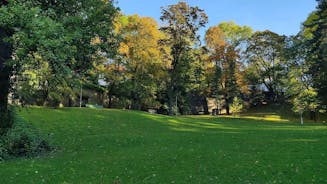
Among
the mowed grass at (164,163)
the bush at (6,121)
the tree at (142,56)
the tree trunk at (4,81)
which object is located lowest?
the mowed grass at (164,163)

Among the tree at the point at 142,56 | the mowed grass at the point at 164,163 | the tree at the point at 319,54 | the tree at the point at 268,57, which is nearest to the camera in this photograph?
the mowed grass at the point at 164,163

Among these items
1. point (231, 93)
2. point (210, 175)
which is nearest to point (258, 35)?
point (231, 93)

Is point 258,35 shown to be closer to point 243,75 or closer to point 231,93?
point 243,75

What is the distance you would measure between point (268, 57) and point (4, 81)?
53.6m

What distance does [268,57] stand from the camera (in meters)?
61.6

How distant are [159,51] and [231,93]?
16.8 metres

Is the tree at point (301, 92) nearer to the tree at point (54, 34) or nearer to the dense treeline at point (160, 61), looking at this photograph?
the dense treeline at point (160, 61)

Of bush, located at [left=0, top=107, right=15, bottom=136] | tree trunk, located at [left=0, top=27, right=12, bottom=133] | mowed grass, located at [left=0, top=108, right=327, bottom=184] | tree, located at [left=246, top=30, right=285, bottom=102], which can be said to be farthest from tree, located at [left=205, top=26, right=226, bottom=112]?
bush, located at [left=0, top=107, right=15, bottom=136]

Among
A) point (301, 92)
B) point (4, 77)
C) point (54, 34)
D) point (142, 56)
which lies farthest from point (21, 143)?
point (301, 92)

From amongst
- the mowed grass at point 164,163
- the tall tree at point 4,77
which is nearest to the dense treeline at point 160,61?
the tall tree at point 4,77

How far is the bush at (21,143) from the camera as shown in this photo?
1371 cm

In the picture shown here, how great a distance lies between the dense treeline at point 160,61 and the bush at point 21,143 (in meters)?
0.73

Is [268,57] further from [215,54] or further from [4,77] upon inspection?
[4,77]

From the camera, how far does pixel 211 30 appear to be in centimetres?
6056
